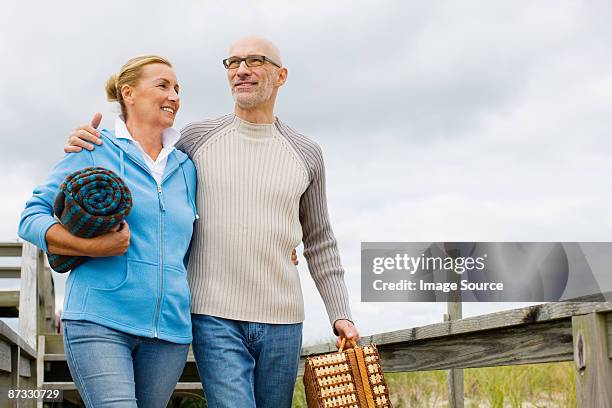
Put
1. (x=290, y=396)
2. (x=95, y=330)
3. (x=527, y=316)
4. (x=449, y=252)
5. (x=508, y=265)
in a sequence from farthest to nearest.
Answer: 1. (x=449, y=252)
2. (x=508, y=265)
3. (x=527, y=316)
4. (x=290, y=396)
5. (x=95, y=330)

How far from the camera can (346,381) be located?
2.85 m

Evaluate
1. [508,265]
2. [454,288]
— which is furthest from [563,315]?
[454,288]

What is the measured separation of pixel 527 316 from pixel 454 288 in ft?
14.7

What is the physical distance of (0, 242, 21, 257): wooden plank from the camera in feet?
30.5

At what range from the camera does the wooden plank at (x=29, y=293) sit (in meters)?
7.93

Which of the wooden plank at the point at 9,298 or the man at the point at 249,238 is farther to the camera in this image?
the wooden plank at the point at 9,298

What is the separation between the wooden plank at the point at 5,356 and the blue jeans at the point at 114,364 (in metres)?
2.10

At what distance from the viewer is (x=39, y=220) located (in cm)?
252

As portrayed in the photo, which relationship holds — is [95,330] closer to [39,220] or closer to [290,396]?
[39,220]

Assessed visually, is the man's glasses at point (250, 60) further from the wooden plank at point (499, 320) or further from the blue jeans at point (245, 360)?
the wooden plank at point (499, 320)

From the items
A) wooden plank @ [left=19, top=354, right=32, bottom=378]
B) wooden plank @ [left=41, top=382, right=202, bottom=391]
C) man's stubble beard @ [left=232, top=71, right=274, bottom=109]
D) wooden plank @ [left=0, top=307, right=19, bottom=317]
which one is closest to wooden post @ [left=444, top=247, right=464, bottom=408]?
wooden plank @ [left=41, top=382, right=202, bottom=391]

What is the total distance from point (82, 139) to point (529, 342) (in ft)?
→ 6.03

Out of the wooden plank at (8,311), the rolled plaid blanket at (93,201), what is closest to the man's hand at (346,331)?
the rolled plaid blanket at (93,201)

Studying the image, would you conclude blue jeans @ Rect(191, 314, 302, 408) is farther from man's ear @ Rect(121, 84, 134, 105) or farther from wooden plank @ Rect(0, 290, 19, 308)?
wooden plank @ Rect(0, 290, 19, 308)
